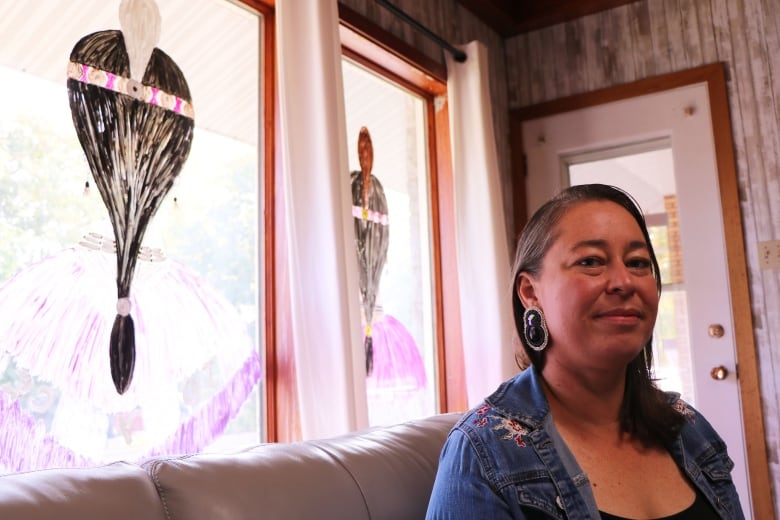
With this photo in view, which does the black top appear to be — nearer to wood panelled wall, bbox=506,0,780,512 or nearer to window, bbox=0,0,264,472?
window, bbox=0,0,264,472

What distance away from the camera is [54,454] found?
1579 millimetres

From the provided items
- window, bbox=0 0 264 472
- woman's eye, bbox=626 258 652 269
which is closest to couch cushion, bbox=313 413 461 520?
woman's eye, bbox=626 258 652 269

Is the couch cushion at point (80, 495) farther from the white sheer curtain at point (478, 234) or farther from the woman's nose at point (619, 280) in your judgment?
the white sheer curtain at point (478, 234)

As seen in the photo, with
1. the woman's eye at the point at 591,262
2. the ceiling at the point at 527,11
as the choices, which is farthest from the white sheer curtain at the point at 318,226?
the ceiling at the point at 527,11

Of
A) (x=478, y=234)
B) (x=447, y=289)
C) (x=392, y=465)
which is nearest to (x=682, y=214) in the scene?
(x=478, y=234)

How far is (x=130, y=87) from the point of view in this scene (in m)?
1.83

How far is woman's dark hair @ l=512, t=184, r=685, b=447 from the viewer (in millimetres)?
1246

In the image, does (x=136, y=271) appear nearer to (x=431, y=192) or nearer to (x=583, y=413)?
(x=583, y=413)

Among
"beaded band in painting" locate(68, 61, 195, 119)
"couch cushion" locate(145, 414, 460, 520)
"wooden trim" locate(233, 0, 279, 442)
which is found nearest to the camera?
"couch cushion" locate(145, 414, 460, 520)

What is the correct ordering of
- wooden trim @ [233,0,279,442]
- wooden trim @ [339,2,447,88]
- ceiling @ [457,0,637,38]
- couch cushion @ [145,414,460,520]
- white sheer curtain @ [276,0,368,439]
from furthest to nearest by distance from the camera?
ceiling @ [457,0,637,38] < wooden trim @ [339,2,447,88] < wooden trim @ [233,0,279,442] < white sheer curtain @ [276,0,368,439] < couch cushion @ [145,414,460,520]

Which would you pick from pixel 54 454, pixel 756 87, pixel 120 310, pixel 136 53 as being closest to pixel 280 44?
pixel 136 53

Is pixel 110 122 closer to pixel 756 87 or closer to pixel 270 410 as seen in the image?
pixel 270 410

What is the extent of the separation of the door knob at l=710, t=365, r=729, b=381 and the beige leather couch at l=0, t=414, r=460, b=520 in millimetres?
1954

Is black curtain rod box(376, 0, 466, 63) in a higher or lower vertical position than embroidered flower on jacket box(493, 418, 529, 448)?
higher
